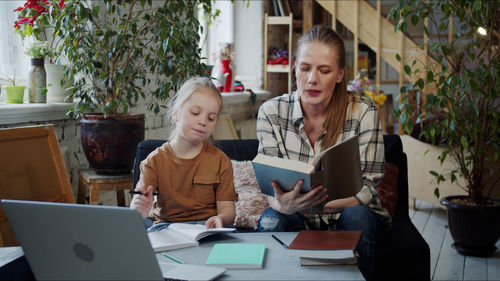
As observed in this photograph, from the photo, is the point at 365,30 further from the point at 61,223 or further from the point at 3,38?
the point at 61,223

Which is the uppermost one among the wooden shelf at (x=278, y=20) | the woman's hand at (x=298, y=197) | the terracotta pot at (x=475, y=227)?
the wooden shelf at (x=278, y=20)

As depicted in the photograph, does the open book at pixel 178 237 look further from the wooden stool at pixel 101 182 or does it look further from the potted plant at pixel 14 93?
the potted plant at pixel 14 93

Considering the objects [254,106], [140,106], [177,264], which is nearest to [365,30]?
[254,106]

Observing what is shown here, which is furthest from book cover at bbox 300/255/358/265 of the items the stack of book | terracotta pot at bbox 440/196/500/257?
terracotta pot at bbox 440/196/500/257

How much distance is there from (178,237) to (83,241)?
1.45 feet

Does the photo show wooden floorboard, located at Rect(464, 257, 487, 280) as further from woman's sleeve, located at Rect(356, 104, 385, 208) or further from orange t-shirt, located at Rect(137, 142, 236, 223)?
orange t-shirt, located at Rect(137, 142, 236, 223)

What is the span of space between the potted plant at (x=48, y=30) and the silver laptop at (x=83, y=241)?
1559 millimetres

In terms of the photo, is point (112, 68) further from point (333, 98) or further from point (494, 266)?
point (494, 266)

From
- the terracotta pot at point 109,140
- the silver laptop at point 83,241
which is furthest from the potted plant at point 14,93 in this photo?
the silver laptop at point 83,241

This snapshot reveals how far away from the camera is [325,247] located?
1354mm

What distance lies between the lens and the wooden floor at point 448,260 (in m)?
2.87

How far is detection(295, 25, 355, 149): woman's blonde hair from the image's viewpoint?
1944mm

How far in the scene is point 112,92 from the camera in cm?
267

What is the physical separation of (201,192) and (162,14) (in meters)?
1.20
